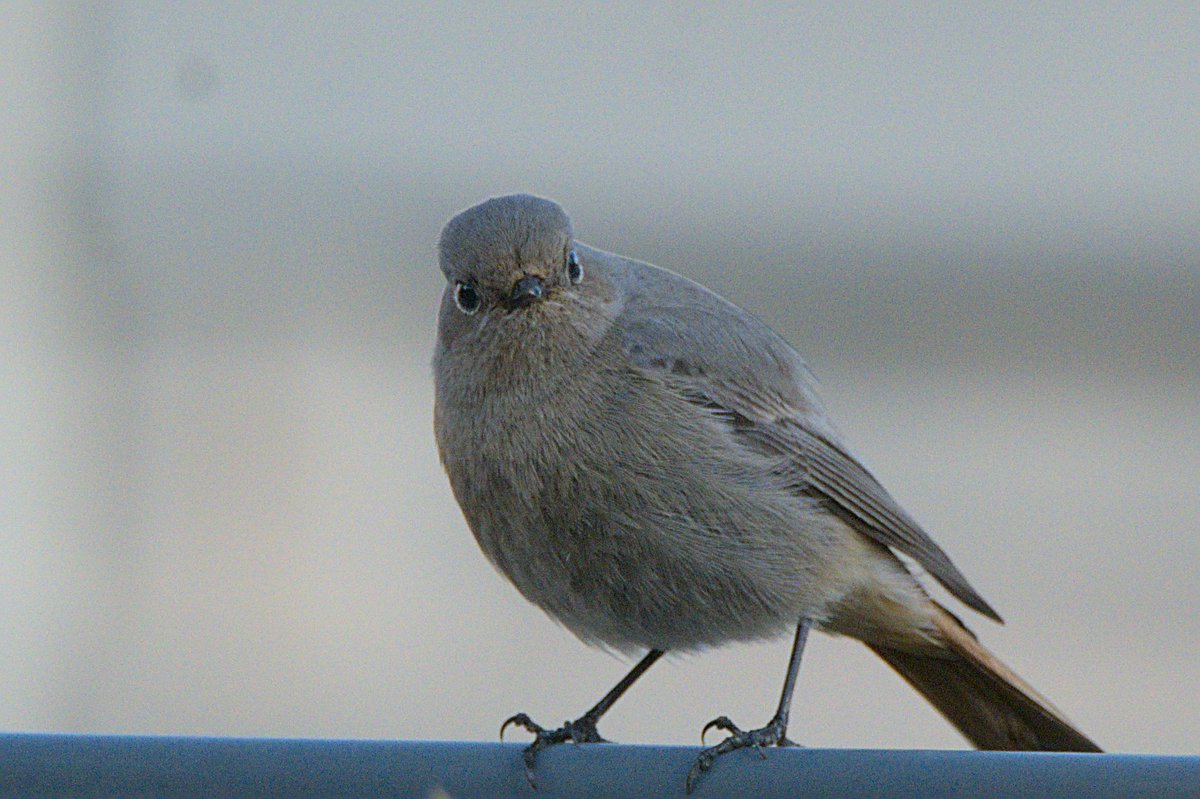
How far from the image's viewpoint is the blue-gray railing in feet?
7.32

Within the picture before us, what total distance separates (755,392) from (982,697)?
982mm

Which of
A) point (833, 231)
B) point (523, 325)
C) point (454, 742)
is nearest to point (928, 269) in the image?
point (833, 231)

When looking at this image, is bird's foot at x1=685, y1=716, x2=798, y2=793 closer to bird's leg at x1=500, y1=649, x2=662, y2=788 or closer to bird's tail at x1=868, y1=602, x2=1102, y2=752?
bird's leg at x1=500, y1=649, x2=662, y2=788

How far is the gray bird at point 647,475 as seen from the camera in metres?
3.34

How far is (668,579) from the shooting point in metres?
3.38

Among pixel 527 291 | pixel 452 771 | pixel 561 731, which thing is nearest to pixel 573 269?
pixel 527 291

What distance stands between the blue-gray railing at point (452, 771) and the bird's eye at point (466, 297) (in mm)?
1305

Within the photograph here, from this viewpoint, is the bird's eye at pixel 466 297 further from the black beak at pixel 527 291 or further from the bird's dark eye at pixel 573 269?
the bird's dark eye at pixel 573 269

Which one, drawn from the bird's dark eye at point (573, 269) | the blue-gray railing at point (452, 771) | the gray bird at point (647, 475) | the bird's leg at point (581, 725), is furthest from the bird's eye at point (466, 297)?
the blue-gray railing at point (452, 771)

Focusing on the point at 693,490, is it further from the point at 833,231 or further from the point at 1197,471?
the point at 1197,471

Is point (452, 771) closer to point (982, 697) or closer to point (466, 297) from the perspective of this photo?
point (466, 297)

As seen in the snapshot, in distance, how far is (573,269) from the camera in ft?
11.7

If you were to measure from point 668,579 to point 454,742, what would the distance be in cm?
102

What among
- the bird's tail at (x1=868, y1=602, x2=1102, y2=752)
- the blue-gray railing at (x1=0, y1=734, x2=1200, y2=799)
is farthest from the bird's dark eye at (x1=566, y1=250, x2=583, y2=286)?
the blue-gray railing at (x1=0, y1=734, x2=1200, y2=799)
